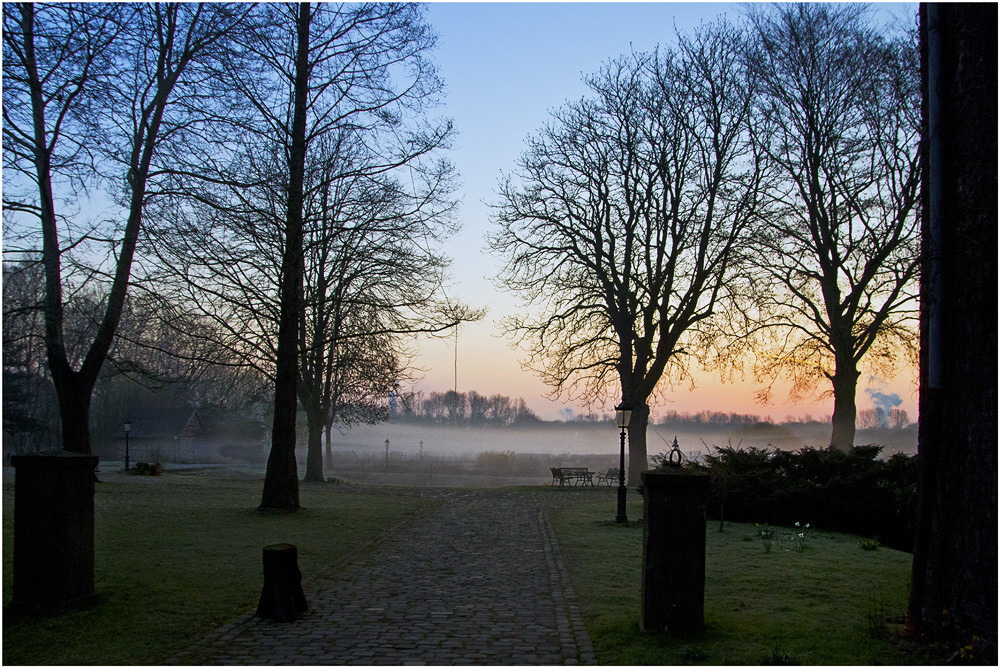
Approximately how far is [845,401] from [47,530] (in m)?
24.1

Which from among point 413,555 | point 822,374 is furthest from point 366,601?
point 822,374

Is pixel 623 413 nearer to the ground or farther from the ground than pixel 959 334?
nearer to the ground

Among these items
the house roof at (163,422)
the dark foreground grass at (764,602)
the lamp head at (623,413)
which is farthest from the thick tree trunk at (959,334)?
the house roof at (163,422)

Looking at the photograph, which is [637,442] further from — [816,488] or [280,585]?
[280,585]

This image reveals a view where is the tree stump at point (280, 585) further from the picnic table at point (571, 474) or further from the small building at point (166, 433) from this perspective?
the small building at point (166, 433)

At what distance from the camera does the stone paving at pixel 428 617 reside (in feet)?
20.7

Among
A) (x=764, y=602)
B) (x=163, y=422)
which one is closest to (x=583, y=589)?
(x=764, y=602)

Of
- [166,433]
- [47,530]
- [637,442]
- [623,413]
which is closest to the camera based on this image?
[47,530]

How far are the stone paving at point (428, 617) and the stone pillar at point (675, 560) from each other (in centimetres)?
75

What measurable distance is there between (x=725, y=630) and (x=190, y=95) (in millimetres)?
14260

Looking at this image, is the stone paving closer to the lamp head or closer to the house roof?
the lamp head

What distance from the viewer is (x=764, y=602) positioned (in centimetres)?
834

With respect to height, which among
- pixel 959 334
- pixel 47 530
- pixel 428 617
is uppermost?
pixel 959 334

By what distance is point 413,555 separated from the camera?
40.0ft
